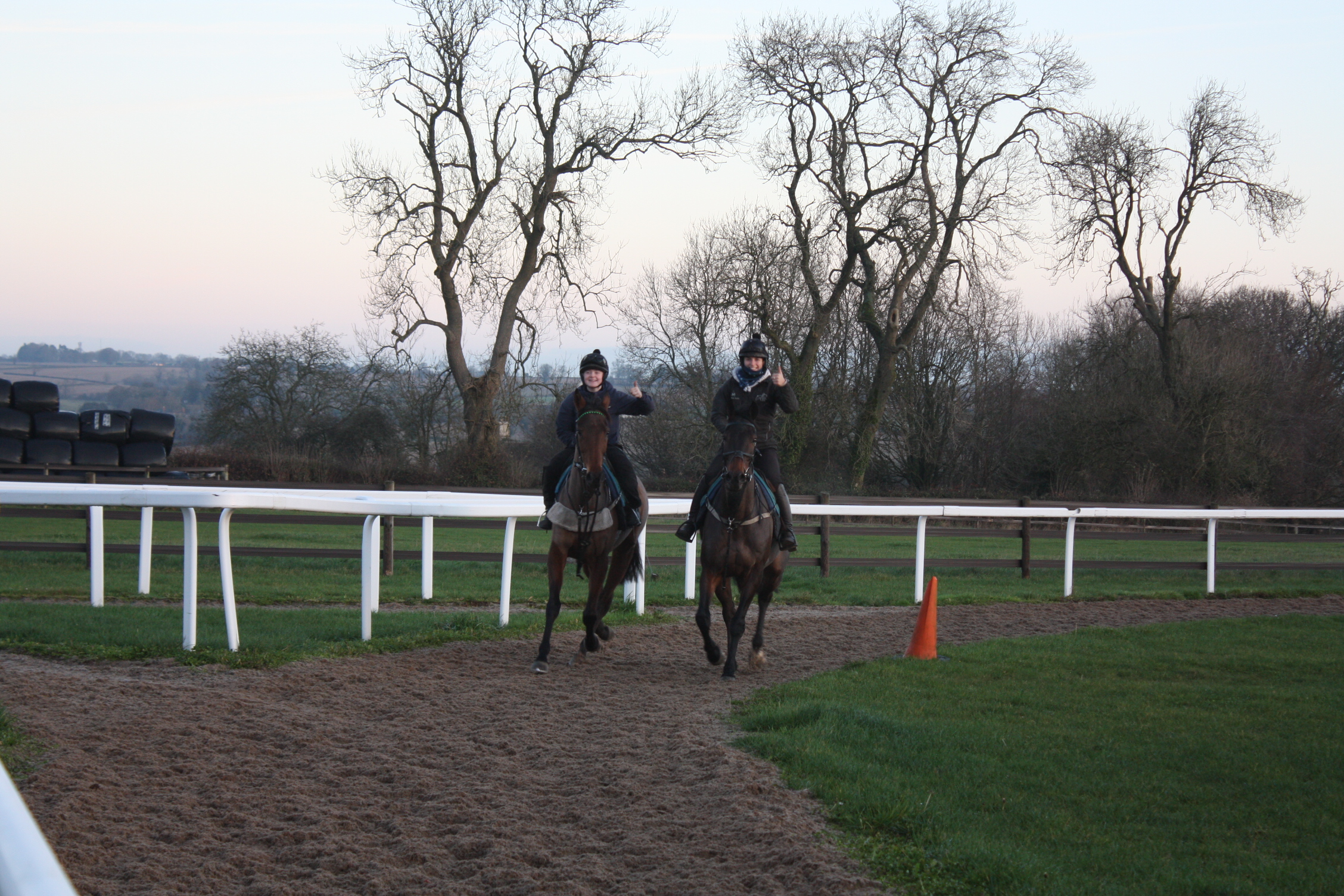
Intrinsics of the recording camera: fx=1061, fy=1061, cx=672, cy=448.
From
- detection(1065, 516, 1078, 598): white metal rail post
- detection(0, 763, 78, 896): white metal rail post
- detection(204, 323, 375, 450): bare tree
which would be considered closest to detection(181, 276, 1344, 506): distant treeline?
detection(204, 323, 375, 450): bare tree

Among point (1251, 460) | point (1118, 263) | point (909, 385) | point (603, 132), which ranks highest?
point (603, 132)

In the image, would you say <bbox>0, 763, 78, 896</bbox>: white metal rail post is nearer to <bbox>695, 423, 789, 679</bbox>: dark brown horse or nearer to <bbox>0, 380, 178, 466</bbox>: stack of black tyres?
<bbox>695, 423, 789, 679</bbox>: dark brown horse

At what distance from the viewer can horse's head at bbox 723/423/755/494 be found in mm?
7926

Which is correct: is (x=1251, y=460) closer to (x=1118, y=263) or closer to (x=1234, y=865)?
(x=1118, y=263)

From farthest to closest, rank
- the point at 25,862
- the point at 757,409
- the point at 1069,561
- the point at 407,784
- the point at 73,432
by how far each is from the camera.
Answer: the point at 73,432
the point at 1069,561
the point at 757,409
the point at 407,784
the point at 25,862

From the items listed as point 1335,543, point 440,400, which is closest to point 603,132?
point 440,400

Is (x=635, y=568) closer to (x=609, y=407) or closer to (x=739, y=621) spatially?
(x=739, y=621)

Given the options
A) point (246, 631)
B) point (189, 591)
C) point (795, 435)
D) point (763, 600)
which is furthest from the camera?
point (795, 435)

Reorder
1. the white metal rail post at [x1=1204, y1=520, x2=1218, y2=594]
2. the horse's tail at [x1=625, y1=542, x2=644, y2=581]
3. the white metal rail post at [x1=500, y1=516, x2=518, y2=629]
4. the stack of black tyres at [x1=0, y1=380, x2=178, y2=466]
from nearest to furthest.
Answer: the horse's tail at [x1=625, y1=542, x2=644, y2=581] → the white metal rail post at [x1=500, y1=516, x2=518, y2=629] → the white metal rail post at [x1=1204, y1=520, x2=1218, y2=594] → the stack of black tyres at [x1=0, y1=380, x2=178, y2=466]

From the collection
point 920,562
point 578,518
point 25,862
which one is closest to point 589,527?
point 578,518

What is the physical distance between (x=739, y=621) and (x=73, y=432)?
20643 millimetres

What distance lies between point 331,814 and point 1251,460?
29313mm

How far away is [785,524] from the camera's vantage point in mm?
8453

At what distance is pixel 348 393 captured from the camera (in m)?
35.9
